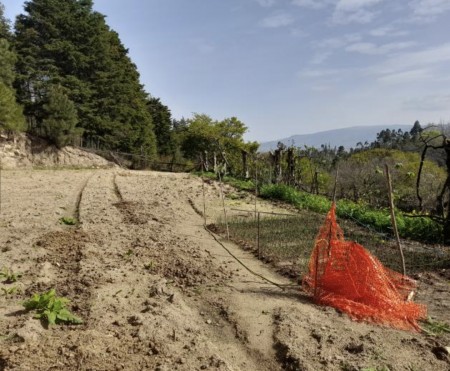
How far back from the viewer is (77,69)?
25969 millimetres

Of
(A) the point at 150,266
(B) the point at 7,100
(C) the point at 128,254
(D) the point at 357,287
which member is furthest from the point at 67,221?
(B) the point at 7,100

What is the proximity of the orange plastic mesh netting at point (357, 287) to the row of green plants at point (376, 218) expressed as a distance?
9.37 ft

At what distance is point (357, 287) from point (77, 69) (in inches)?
990

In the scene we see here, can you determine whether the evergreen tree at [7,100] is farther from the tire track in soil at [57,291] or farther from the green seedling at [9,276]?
the green seedling at [9,276]

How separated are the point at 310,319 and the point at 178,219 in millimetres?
5861

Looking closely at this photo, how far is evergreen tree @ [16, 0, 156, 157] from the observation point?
77.2 feet

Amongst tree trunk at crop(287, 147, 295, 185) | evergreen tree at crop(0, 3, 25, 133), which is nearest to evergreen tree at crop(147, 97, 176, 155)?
evergreen tree at crop(0, 3, 25, 133)

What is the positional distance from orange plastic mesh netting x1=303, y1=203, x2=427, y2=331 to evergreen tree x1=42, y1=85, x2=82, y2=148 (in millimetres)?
19133

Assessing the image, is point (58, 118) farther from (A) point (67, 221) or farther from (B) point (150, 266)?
(B) point (150, 266)

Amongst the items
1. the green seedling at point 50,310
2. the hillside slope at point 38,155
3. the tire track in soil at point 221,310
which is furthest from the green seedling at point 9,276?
the hillside slope at point 38,155

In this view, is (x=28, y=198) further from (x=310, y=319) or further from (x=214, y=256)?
(x=310, y=319)

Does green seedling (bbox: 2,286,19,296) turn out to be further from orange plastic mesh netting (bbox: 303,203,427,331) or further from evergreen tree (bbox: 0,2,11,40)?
evergreen tree (bbox: 0,2,11,40)

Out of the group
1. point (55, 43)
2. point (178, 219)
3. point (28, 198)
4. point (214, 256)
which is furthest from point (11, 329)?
point (55, 43)

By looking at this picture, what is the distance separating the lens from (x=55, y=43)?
78.7 feet
